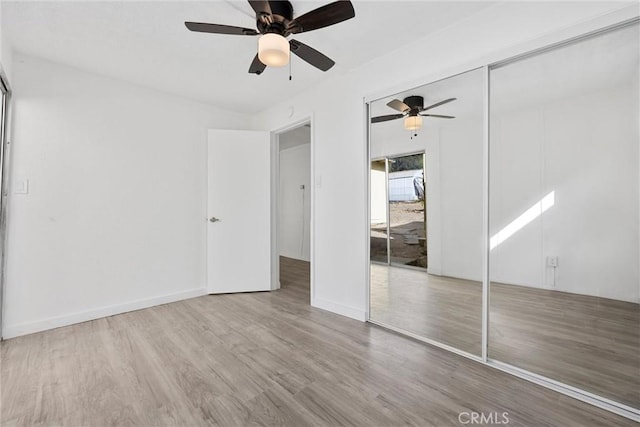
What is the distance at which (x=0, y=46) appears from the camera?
2125 mm

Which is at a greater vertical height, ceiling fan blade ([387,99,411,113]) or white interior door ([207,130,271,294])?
ceiling fan blade ([387,99,411,113])

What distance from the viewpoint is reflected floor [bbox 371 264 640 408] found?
1698 millimetres

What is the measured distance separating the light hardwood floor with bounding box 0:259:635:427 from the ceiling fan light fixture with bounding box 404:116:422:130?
1.87 meters

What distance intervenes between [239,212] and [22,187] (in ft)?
6.78

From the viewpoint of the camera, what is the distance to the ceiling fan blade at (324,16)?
5.33 feet

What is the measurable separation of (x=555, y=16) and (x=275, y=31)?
177 centimetres

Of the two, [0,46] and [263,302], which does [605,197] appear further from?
[0,46]

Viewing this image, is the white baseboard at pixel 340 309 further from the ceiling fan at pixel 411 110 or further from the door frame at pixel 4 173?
the door frame at pixel 4 173

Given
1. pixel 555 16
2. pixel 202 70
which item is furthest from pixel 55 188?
pixel 555 16

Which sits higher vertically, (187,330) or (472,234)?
(472,234)

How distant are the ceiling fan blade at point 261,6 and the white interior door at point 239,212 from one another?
2168 millimetres

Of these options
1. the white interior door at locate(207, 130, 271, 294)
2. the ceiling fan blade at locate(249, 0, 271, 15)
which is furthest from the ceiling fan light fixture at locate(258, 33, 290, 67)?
the white interior door at locate(207, 130, 271, 294)

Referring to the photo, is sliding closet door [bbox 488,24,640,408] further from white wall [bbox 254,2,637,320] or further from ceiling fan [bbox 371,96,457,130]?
ceiling fan [bbox 371,96,457,130]

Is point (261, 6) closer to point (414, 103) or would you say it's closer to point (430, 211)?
point (414, 103)
